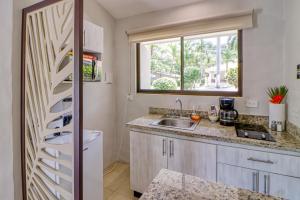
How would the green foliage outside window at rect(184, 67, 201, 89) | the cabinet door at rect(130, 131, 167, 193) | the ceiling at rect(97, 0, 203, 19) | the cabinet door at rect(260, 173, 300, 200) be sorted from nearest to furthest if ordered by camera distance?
the cabinet door at rect(260, 173, 300, 200), the cabinet door at rect(130, 131, 167, 193), the ceiling at rect(97, 0, 203, 19), the green foliage outside window at rect(184, 67, 201, 89)

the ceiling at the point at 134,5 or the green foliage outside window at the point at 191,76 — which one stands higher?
the ceiling at the point at 134,5

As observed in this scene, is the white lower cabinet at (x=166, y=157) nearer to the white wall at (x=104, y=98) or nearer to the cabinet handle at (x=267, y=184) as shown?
the cabinet handle at (x=267, y=184)

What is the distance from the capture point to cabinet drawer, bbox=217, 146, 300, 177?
53.0 inches

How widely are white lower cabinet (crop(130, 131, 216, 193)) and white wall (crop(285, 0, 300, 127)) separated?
83 cm

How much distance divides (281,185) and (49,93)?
1886 millimetres

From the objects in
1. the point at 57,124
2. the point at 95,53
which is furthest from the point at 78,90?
the point at 95,53

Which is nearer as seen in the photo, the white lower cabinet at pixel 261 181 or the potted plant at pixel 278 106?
the white lower cabinet at pixel 261 181

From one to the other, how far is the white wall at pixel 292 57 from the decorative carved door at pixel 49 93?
1.82 meters

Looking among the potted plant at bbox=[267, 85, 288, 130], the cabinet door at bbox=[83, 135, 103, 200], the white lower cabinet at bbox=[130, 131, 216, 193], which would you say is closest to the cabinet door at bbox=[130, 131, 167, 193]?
the white lower cabinet at bbox=[130, 131, 216, 193]

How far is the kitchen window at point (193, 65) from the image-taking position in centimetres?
222

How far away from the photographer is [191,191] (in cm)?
74

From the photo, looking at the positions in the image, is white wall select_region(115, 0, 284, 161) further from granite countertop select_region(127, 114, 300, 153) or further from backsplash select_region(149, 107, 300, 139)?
granite countertop select_region(127, 114, 300, 153)

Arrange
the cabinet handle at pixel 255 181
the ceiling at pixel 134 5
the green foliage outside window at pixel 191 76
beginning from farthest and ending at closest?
the green foliage outside window at pixel 191 76 → the ceiling at pixel 134 5 → the cabinet handle at pixel 255 181
